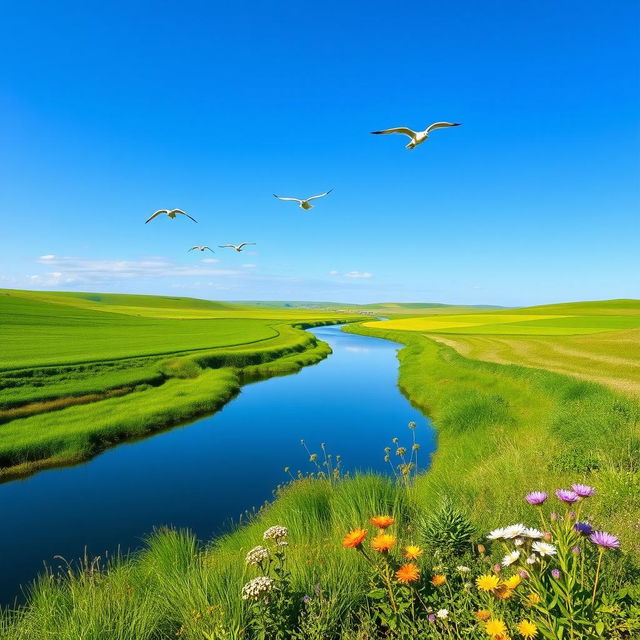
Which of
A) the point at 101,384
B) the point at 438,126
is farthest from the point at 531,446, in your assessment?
the point at 101,384

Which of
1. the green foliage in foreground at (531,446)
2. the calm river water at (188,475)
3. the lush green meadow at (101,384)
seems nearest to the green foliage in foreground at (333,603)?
the green foliage in foreground at (531,446)

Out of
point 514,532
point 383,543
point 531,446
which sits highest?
point 514,532

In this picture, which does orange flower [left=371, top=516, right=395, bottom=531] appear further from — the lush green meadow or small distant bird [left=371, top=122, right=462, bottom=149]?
the lush green meadow

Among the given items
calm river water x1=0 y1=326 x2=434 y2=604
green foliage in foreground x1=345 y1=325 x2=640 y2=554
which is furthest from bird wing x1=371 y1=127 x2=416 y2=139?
calm river water x1=0 y1=326 x2=434 y2=604

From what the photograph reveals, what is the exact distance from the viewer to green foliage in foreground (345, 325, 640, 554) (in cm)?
660

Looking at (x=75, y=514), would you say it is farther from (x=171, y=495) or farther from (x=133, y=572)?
(x=133, y=572)

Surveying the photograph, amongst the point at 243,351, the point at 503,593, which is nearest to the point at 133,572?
the point at 503,593

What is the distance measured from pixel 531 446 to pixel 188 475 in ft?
41.2

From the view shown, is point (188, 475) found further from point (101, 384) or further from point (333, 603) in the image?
point (101, 384)

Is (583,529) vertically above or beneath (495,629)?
above

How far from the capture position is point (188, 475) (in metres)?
16.3

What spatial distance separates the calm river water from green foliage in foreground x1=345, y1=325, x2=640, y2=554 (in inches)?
121

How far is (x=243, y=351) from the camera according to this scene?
145 feet

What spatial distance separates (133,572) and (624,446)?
1058 centimetres
